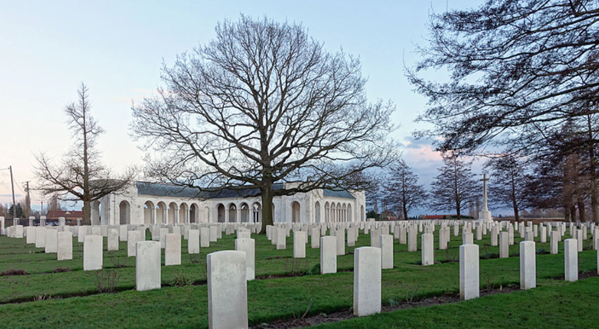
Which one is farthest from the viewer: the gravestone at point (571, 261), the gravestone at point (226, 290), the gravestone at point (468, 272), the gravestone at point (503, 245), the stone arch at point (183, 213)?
the stone arch at point (183, 213)

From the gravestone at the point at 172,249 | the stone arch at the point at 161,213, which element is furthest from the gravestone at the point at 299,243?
the stone arch at the point at 161,213

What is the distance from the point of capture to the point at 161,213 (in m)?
54.7

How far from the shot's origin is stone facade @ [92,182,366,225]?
45.8 meters

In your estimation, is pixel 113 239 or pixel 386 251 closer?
pixel 386 251

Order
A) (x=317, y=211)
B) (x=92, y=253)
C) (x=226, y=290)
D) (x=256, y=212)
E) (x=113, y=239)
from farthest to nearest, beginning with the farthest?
(x=317, y=211)
(x=256, y=212)
(x=113, y=239)
(x=92, y=253)
(x=226, y=290)

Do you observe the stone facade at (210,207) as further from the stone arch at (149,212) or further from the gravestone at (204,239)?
the gravestone at (204,239)

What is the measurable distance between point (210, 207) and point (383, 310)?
53025 millimetres

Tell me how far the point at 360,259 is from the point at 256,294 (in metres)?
2.13

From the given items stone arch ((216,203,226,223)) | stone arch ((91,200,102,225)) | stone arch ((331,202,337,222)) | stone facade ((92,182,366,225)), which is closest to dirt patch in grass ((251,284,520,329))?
stone facade ((92,182,366,225))

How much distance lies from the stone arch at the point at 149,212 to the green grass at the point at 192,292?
3940 centimetres

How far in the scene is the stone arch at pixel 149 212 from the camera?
49906 millimetres

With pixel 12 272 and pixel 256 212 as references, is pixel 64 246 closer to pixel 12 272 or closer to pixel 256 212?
pixel 12 272

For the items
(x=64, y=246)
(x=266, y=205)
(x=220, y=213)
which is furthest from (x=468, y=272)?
(x=220, y=213)

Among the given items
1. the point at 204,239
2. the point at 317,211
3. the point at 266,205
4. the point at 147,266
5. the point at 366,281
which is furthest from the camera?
the point at 317,211
